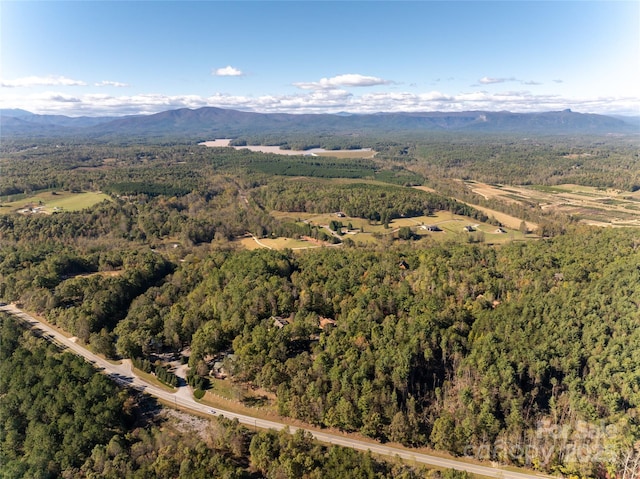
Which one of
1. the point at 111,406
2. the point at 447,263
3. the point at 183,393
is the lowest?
the point at 183,393

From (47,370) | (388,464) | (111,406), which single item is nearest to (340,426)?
(388,464)

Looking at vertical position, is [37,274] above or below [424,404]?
above

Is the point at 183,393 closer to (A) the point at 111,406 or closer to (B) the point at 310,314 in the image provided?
(A) the point at 111,406

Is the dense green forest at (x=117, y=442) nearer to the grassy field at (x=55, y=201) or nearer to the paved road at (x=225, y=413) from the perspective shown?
the paved road at (x=225, y=413)

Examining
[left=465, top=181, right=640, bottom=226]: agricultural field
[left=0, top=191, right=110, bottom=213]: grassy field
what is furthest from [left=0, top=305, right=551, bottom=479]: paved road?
[left=465, top=181, right=640, bottom=226]: agricultural field

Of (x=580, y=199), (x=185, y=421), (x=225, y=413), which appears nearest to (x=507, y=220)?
(x=580, y=199)

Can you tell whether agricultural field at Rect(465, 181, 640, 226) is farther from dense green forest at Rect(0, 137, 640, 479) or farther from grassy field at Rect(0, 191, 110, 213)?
grassy field at Rect(0, 191, 110, 213)

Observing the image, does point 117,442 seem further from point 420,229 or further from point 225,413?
point 420,229
